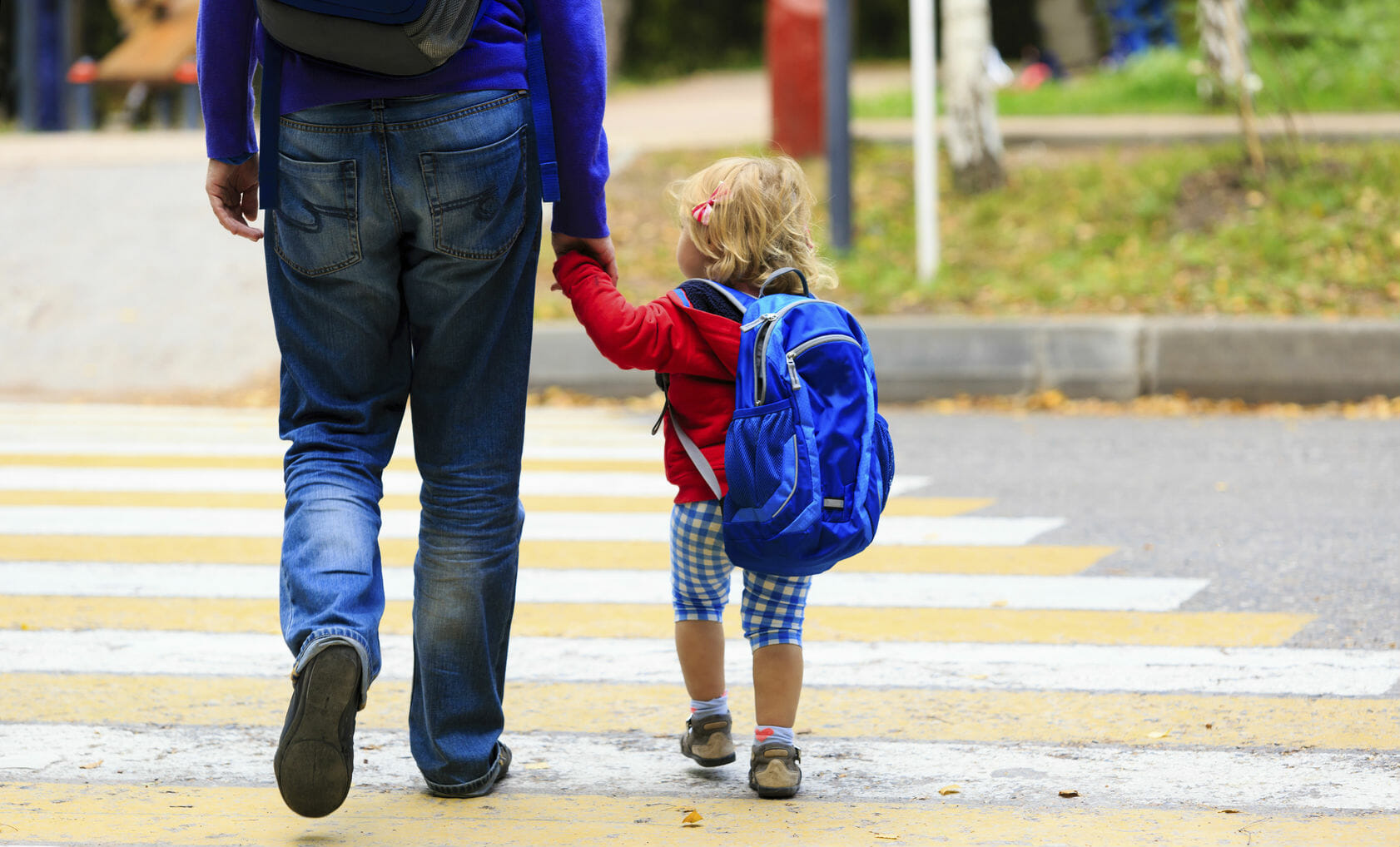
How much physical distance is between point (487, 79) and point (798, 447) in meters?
0.82

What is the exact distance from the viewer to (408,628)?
4445 millimetres

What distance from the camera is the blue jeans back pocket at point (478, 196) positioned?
108 inches

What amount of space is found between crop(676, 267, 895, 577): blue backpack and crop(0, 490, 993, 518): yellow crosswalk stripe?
299 cm

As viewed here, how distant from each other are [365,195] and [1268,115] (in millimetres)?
10272

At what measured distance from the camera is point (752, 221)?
10.2 ft

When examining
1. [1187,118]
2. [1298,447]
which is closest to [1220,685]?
[1298,447]

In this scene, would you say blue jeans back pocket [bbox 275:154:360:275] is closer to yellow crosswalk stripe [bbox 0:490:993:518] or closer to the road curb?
yellow crosswalk stripe [bbox 0:490:993:518]

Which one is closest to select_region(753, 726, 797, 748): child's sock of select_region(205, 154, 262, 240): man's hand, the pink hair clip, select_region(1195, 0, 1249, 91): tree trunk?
the pink hair clip

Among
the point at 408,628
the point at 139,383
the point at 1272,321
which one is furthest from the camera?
the point at 139,383

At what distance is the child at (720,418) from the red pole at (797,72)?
9.44 m

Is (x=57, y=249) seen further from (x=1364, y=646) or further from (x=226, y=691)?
(x=1364, y=646)

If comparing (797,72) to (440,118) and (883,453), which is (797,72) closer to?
(883,453)

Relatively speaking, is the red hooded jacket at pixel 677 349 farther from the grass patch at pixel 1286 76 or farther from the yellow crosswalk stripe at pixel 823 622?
the grass patch at pixel 1286 76

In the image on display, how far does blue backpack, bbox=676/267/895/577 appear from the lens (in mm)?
2947
